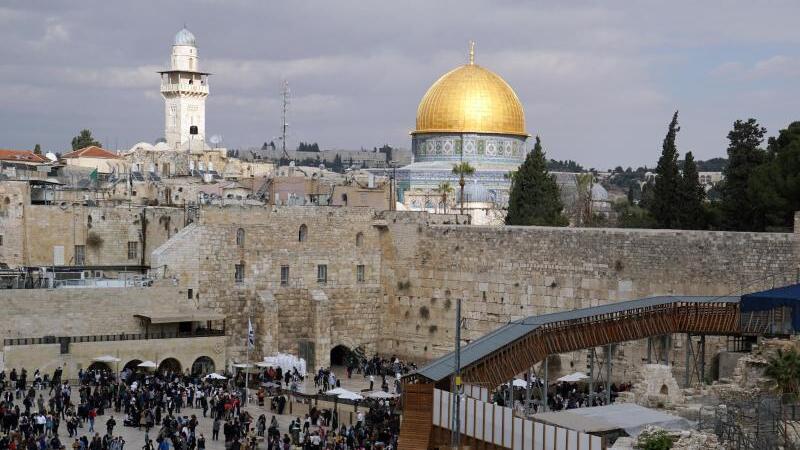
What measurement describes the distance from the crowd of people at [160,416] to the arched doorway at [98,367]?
1.16 feet

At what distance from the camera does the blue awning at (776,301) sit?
30.1 meters

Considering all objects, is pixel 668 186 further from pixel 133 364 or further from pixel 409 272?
pixel 133 364

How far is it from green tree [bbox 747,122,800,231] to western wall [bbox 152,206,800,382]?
402 cm

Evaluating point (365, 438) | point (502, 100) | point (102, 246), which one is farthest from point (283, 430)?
point (502, 100)

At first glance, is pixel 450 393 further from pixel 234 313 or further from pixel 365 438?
pixel 234 313

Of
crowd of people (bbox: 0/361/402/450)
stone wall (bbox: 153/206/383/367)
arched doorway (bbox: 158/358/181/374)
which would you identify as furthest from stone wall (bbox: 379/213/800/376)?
arched doorway (bbox: 158/358/181/374)

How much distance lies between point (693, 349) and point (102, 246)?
18481 millimetres

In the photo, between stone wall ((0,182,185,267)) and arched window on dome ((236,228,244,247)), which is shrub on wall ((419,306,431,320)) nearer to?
arched window on dome ((236,228,244,247))

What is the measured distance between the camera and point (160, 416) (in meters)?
32.6

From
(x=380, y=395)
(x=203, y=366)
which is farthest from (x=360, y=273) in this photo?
(x=380, y=395)

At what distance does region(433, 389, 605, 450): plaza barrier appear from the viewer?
75.3 feet

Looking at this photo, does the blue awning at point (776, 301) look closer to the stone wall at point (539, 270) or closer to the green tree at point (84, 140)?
the stone wall at point (539, 270)

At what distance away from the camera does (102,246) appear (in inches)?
1748

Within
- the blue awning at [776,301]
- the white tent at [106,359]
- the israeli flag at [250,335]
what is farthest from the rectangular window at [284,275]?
the blue awning at [776,301]
